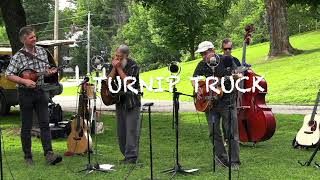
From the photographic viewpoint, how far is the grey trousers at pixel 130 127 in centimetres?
853

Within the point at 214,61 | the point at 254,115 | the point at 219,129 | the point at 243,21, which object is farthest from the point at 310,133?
the point at 243,21

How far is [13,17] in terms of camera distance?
13.1m

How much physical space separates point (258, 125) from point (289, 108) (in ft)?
26.5

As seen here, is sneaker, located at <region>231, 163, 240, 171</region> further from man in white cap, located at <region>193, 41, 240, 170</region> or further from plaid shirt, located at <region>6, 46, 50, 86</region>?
plaid shirt, located at <region>6, 46, 50, 86</region>

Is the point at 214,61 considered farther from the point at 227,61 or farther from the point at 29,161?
the point at 29,161

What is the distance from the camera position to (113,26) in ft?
290

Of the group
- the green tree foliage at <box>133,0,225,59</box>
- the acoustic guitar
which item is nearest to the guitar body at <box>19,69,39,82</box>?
the acoustic guitar

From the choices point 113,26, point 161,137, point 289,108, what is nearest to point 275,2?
point 289,108

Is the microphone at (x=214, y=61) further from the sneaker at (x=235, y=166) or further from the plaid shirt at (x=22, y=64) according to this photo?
the plaid shirt at (x=22, y=64)

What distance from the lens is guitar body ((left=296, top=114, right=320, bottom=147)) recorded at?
9.62 m

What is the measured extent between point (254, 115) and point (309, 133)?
1.00 m

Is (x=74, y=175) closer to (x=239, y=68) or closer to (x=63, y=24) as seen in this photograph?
(x=239, y=68)

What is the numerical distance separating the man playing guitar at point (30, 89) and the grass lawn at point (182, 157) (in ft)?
1.24

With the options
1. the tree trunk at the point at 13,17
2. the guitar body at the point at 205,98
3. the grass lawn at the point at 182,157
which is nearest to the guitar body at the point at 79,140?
the grass lawn at the point at 182,157
